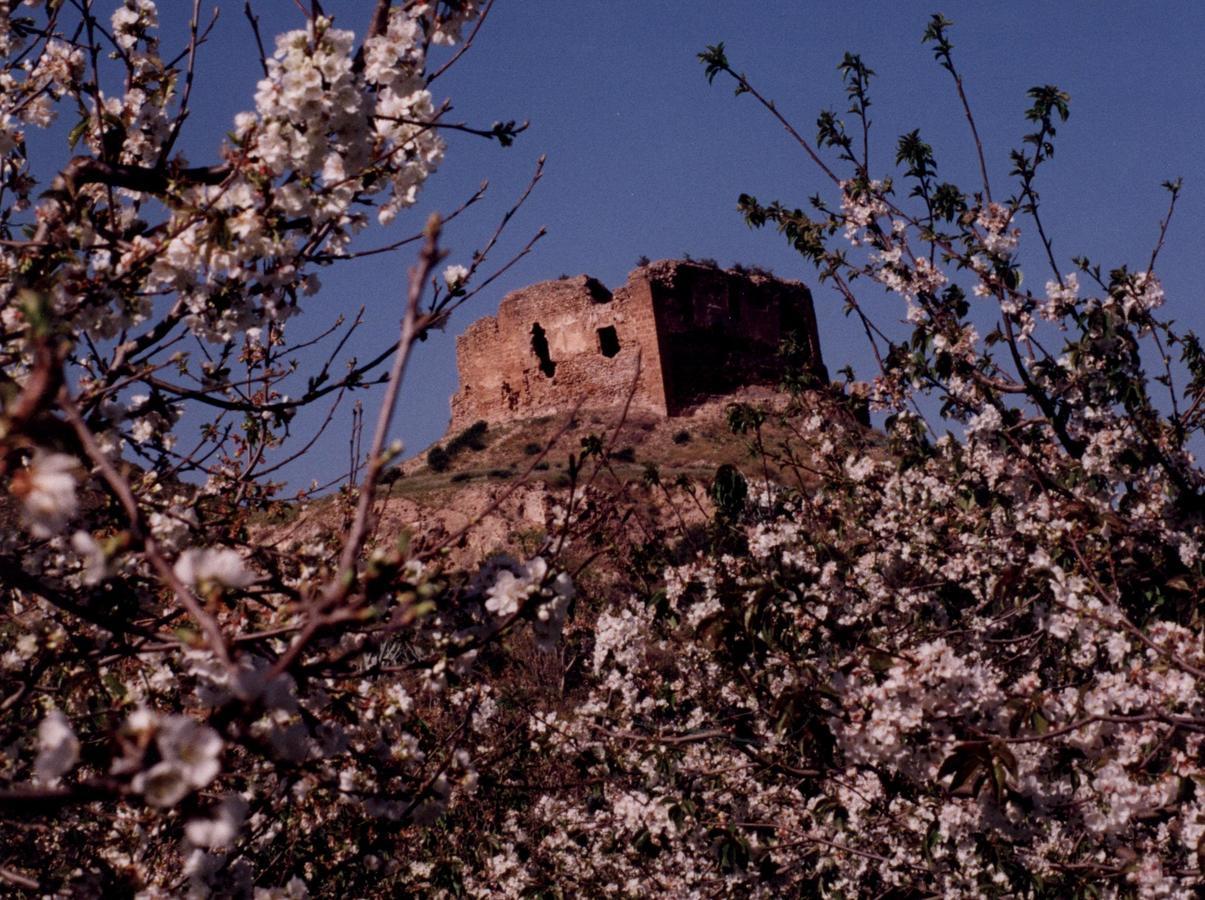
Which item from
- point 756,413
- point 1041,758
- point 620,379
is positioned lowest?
point 1041,758

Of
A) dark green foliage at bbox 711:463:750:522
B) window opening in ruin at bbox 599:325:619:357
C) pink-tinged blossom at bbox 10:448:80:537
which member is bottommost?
pink-tinged blossom at bbox 10:448:80:537

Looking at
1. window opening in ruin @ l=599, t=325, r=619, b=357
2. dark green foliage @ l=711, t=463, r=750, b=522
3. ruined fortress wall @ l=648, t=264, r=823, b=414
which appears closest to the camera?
dark green foliage @ l=711, t=463, r=750, b=522

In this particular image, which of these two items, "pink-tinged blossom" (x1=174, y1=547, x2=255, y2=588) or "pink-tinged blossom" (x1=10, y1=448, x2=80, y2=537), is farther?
"pink-tinged blossom" (x1=174, y1=547, x2=255, y2=588)

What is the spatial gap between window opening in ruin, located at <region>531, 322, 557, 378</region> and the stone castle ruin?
0.15 ft

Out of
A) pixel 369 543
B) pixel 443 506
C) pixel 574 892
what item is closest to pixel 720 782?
pixel 574 892

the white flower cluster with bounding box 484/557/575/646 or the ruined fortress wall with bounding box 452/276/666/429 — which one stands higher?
the ruined fortress wall with bounding box 452/276/666/429

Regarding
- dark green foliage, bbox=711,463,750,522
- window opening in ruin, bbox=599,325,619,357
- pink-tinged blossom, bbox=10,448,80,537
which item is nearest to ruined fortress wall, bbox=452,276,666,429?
window opening in ruin, bbox=599,325,619,357

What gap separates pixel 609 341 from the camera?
44469mm

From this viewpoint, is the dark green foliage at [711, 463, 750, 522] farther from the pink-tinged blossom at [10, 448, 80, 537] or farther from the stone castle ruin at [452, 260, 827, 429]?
the stone castle ruin at [452, 260, 827, 429]

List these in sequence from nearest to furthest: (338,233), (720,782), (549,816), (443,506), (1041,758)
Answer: (338,233) < (1041,758) < (720,782) < (549,816) < (443,506)

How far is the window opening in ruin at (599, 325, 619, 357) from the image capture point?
44.2 m

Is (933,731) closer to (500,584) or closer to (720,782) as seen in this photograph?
(500,584)

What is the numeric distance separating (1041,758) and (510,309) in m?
43.5

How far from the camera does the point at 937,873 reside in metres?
4.71
